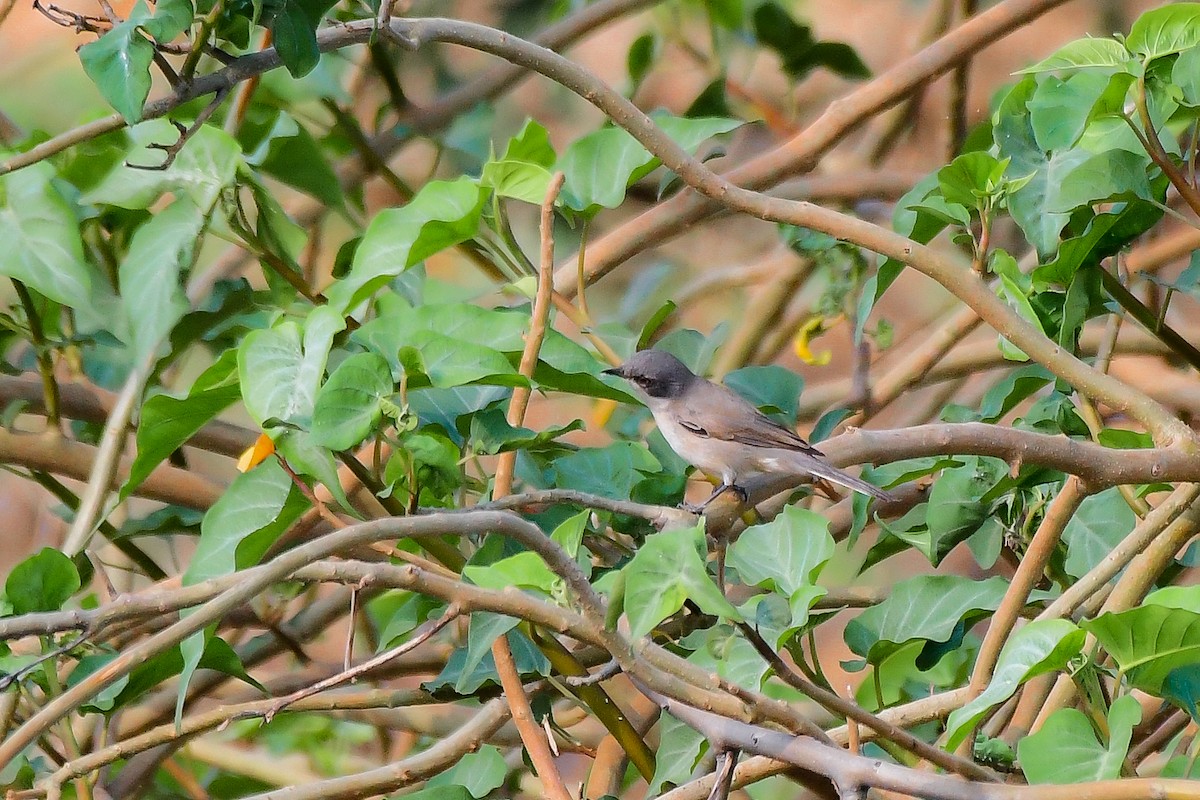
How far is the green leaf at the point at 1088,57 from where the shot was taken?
2039 millimetres

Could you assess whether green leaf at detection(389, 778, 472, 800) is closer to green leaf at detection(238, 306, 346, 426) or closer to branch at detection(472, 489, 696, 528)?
branch at detection(472, 489, 696, 528)

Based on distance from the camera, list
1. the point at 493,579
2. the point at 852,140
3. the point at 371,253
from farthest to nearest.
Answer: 1. the point at 852,140
2. the point at 371,253
3. the point at 493,579

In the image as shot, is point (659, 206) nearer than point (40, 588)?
No

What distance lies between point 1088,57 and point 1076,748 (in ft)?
3.77

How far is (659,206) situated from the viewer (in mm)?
3346

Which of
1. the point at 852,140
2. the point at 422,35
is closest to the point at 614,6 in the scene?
the point at 852,140

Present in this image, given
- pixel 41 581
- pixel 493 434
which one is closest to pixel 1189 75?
pixel 493 434

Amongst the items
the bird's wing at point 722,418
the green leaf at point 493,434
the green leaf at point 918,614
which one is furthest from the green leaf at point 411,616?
the bird's wing at point 722,418

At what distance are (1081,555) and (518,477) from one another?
3.45 feet

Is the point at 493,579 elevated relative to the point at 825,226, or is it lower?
lower

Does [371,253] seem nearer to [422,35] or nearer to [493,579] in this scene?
[422,35]

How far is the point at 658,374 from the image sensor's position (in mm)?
3287

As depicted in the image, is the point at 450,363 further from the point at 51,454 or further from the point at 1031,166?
the point at 51,454

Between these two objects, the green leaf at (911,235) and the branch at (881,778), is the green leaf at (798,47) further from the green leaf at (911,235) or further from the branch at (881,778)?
the branch at (881,778)
